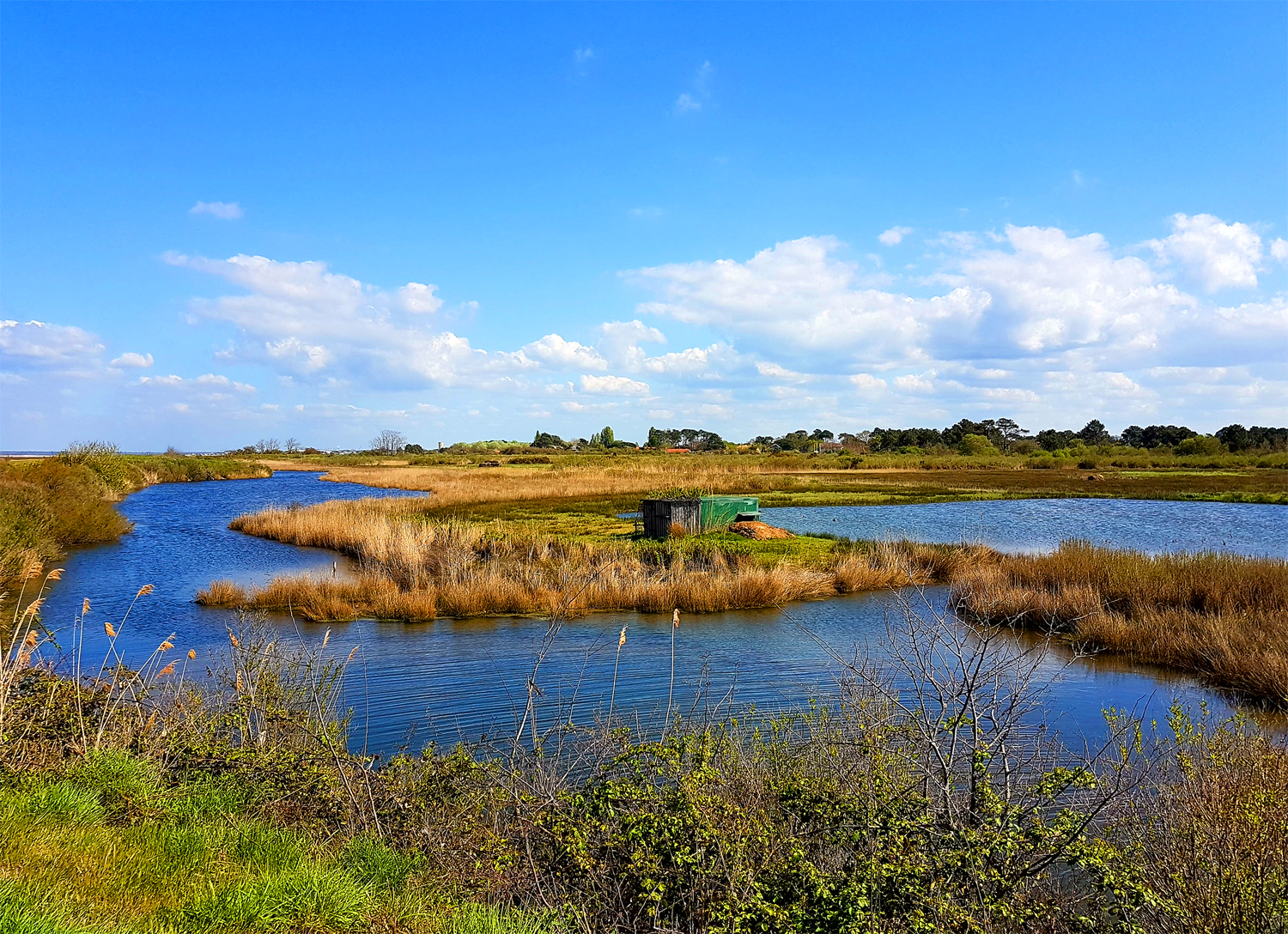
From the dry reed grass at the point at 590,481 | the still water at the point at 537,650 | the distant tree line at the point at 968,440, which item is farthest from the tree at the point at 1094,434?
the still water at the point at 537,650

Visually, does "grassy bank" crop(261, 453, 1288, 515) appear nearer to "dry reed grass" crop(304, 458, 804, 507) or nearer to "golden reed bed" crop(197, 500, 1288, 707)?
"dry reed grass" crop(304, 458, 804, 507)

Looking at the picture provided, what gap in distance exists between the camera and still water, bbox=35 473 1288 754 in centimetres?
1053

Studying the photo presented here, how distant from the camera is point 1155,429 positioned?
350 ft

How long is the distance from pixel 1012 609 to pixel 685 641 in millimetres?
7178

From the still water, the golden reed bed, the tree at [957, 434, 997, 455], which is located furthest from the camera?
the tree at [957, 434, 997, 455]

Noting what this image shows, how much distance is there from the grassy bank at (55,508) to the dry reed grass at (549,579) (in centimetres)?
498

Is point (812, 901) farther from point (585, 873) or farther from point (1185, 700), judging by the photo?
point (1185, 700)

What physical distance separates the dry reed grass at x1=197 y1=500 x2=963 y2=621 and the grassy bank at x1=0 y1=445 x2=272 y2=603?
498 centimetres

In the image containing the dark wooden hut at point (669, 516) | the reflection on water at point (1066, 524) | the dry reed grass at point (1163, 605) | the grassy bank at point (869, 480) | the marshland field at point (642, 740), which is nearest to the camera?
the marshland field at point (642, 740)

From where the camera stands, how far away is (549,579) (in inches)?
752

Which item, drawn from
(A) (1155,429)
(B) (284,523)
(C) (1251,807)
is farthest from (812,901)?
(A) (1155,429)

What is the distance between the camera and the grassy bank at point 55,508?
19497mm

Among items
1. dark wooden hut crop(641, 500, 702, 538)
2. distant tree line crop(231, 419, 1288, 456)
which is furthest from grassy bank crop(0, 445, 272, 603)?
distant tree line crop(231, 419, 1288, 456)

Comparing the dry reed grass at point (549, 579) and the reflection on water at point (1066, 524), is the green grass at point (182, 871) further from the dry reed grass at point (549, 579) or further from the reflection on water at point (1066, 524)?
the reflection on water at point (1066, 524)
